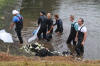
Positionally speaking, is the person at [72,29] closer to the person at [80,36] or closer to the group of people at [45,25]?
the person at [80,36]

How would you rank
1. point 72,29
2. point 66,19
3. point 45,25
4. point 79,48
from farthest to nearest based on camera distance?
1. point 66,19
2. point 45,25
3. point 72,29
4. point 79,48

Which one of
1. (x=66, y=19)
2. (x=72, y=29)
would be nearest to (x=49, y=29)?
(x=72, y=29)

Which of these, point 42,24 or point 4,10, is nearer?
point 42,24

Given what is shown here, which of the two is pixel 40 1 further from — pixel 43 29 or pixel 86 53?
pixel 86 53

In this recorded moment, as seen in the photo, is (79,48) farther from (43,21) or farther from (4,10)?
(4,10)

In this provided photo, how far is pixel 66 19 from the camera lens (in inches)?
831

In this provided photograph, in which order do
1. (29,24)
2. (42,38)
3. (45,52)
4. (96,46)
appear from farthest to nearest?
(29,24) < (42,38) < (96,46) < (45,52)

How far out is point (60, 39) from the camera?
1566 centimetres

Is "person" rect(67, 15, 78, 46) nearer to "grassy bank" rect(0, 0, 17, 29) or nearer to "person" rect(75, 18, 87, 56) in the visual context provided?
"person" rect(75, 18, 87, 56)

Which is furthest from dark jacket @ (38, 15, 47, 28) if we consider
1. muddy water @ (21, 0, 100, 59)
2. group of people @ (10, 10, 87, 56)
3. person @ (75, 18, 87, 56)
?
person @ (75, 18, 87, 56)

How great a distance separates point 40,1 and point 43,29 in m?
15.3

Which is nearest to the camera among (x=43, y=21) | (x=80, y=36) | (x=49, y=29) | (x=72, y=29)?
(x=80, y=36)

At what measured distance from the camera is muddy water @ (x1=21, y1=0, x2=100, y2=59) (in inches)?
562

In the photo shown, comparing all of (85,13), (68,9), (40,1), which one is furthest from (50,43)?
(40,1)
